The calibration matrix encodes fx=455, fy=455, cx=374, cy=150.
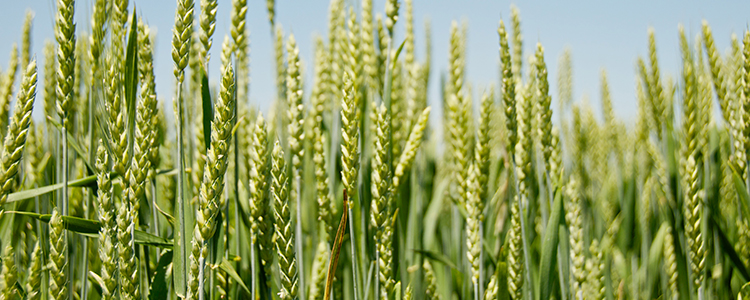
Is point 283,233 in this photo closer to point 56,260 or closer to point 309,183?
point 56,260

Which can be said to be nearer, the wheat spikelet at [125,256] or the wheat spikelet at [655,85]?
the wheat spikelet at [125,256]

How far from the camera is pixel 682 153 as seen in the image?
118cm

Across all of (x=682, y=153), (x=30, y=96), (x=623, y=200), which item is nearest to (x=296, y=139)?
(x=30, y=96)

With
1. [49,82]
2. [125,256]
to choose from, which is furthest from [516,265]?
[49,82]

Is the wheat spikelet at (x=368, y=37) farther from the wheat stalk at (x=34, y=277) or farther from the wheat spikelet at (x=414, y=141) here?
the wheat stalk at (x=34, y=277)

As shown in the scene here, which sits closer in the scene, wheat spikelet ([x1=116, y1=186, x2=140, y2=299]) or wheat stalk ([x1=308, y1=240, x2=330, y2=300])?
wheat spikelet ([x1=116, y1=186, x2=140, y2=299])

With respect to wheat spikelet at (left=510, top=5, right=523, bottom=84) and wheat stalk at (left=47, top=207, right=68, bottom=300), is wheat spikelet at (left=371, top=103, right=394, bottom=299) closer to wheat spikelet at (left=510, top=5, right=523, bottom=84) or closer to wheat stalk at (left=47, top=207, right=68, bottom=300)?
wheat stalk at (left=47, top=207, right=68, bottom=300)

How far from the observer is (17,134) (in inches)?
25.4

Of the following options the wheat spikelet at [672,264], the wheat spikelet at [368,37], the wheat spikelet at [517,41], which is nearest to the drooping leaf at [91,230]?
the wheat spikelet at [368,37]

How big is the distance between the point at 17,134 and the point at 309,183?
0.91 m

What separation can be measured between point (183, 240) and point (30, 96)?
0.30 meters

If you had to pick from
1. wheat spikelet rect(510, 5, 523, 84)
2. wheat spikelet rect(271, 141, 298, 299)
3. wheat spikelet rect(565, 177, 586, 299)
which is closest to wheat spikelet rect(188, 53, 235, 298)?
wheat spikelet rect(271, 141, 298, 299)

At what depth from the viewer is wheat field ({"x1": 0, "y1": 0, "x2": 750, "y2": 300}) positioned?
681 millimetres

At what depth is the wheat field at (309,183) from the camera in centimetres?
68
